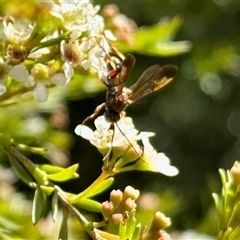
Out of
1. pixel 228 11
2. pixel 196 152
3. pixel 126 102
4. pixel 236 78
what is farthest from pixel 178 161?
pixel 126 102

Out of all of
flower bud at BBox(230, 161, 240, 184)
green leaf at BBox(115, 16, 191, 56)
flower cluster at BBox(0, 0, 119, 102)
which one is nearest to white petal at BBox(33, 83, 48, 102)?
flower cluster at BBox(0, 0, 119, 102)

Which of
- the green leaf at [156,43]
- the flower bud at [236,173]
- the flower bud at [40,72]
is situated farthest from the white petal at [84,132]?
the green leaf at [156,43]

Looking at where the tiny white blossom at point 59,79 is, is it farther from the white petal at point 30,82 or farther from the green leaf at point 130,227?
the green leaf at point 130,227

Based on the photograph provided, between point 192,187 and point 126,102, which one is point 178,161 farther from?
point 126,102

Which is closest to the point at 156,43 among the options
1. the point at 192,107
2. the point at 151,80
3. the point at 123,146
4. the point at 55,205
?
the point at 151,80

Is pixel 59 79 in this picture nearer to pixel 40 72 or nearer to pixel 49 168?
pixel 40 72

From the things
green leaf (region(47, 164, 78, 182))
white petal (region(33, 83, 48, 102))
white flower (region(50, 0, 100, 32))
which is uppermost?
white flower (region(50, 0, 100, 32))

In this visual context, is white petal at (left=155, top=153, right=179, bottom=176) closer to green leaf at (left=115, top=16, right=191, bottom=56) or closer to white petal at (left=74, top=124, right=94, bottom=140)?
white petal at (left=74, top=124, right=94, bottom=140)
